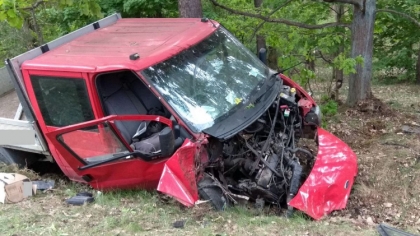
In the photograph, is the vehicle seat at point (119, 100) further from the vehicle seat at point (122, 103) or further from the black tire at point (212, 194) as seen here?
the black tire at point (212, 194)

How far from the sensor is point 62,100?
570 centimetres

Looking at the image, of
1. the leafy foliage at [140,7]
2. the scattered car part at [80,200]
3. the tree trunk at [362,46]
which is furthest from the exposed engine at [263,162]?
the leafy foliage at [140,7]

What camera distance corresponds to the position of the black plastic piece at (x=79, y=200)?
5.53 meters

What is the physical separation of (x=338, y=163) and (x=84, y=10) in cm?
446

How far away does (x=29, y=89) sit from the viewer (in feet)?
19.2

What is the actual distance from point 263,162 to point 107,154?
1769mm

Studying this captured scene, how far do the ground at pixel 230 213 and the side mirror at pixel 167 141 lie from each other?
68 centimetres

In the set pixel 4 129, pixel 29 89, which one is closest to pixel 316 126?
pixel 29 89

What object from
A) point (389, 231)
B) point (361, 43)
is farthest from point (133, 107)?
point (361, 43)

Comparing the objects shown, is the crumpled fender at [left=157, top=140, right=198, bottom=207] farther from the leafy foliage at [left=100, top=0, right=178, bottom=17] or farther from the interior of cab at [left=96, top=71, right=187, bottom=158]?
the leafy foliage at [left=100, top=0, right=178, bottom=17]

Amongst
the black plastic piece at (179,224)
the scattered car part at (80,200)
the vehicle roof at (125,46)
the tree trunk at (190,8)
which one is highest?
the vehicle roof at (125,46)

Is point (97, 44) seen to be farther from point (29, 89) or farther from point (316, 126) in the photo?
point (316, 126)

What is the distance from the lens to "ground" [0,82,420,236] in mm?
4613

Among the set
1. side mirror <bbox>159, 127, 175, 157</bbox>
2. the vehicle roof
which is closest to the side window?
the vehicle roof
